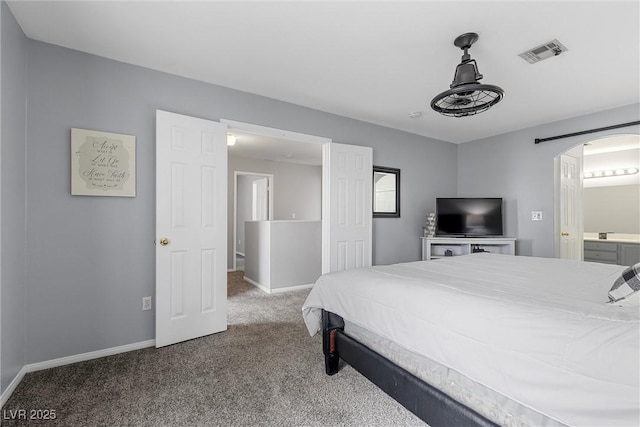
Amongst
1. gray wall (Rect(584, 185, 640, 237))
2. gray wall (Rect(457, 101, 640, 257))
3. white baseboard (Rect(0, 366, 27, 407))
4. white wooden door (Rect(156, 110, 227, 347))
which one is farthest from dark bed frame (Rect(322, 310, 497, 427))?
gray wall (Rect(584, 185, 640, 237))

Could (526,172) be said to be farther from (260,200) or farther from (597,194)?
(260,200)

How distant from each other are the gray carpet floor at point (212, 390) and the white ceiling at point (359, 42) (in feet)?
7.91

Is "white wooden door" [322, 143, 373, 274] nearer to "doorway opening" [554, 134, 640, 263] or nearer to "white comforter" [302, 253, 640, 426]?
"white comforter" [302, 253, 640, 426]

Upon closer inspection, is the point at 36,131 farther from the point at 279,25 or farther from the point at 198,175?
the point at 279,25

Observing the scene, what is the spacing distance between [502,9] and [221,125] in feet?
A: 7.79

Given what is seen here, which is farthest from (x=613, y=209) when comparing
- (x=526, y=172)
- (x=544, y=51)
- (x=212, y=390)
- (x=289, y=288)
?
(x=212, y=390)

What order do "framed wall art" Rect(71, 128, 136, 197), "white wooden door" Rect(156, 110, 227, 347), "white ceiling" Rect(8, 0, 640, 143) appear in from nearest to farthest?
"white ceiling" Rect(8, 0, 640, 143), "framed wall art" Rect(71, 128, 136, 197), "white wooden door" Rect(156, 110, 227, 347)

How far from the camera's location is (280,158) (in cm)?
646

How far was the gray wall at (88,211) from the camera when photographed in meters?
2.16

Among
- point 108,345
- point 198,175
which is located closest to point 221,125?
point 198,175

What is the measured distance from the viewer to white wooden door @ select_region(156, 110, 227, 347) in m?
2.54

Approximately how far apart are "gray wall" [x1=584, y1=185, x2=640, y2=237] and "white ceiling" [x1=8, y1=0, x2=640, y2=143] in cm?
261

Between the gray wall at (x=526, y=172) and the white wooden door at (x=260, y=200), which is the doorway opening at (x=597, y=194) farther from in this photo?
the white wooden door at (x=260, y=200)

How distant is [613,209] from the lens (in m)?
5.09
